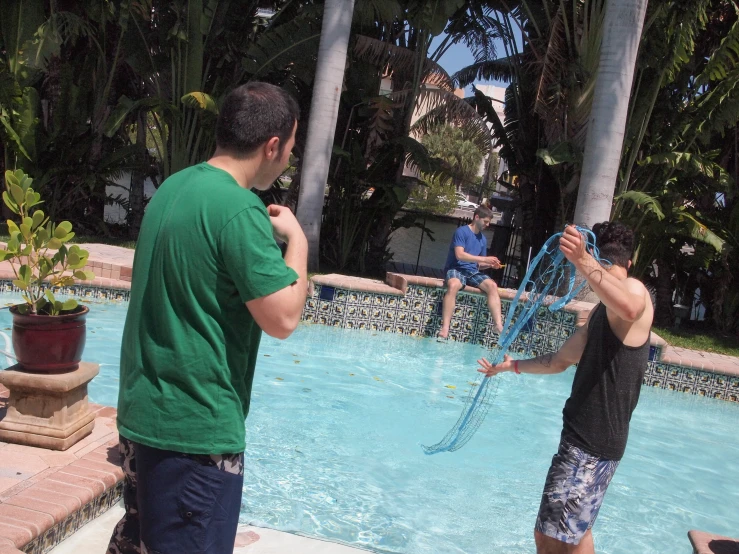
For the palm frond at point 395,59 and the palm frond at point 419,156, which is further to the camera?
the palm frond at point 419,156

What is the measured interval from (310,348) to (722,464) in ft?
14.9

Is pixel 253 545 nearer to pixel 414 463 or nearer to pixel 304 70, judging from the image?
pixel 414 463

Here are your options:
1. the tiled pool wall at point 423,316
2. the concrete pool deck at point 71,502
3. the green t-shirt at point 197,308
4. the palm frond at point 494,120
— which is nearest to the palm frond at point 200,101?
the tiled pool wall at point 423,316

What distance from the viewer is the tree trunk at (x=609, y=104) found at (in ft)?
34.6

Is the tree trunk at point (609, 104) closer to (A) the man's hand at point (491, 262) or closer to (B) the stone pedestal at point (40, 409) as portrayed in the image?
(A) the man's hand at point (491, 262)

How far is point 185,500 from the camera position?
2.00 meters

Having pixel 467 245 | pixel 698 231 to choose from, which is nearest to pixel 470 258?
pixel 467 245

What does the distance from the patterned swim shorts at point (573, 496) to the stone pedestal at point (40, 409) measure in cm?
247

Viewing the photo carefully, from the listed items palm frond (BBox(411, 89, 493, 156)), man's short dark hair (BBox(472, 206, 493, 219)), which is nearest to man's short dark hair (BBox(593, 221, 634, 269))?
man's short dark hair (BBox(472, 206, 493, 219))

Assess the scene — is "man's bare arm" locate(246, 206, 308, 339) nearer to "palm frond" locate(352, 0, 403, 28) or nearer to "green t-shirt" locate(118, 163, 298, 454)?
"green t-shirt" locate(118, 163, 298, 454)

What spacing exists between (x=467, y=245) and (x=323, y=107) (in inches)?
127

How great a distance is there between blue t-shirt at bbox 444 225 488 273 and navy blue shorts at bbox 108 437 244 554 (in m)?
8.36

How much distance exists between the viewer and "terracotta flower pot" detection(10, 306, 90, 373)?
4.05 m

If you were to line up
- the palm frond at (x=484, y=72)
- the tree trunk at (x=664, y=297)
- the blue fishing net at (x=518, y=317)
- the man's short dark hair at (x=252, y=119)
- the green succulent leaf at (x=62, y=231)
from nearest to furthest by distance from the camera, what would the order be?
the man's short dark hair at (x=252, y=119), the green succulent leaf at (x=62, y=231), the blue fishing net at (x=518, y=317), the tree trunk at (x=664, y=297), the palm frond at (x=484, y=72)
